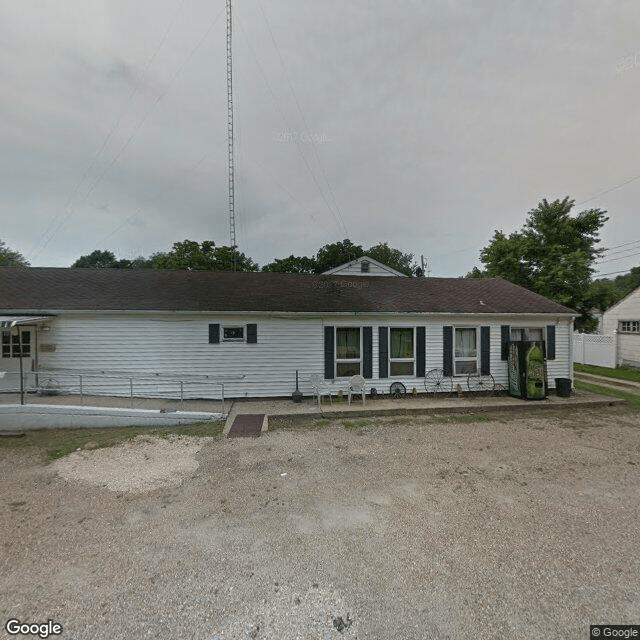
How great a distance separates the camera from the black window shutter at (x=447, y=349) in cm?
1028

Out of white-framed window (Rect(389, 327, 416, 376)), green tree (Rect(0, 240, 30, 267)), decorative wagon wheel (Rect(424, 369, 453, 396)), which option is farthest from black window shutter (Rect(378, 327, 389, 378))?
green tree (Rect(0, 240, 30, 267))

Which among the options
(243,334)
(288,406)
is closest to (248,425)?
(288,406)

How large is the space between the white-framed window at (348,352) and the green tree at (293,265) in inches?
1099

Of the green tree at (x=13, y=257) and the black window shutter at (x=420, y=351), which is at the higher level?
the green tree at (x=13, y=257)

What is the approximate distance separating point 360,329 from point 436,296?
3578mm

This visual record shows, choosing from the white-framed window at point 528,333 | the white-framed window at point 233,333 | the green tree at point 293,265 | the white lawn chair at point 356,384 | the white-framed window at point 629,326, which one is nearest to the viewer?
the white lawn chair at point 356,384

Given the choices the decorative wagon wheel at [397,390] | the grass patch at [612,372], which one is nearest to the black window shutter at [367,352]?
the decorative wagon wheel at [397,390]

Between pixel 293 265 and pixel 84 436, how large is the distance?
3297 cm

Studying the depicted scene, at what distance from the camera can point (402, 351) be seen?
33.5ft

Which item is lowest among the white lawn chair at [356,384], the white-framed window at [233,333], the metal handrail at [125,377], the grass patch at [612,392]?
the grass patch at [612,392]

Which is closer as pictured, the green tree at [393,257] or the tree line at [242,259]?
the tree line at [242,259]

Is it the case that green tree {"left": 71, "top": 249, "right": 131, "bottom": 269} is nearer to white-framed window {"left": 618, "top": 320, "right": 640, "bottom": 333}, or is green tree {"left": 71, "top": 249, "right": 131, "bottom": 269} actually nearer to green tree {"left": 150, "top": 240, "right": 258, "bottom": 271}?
green tree {"left": 150, "top": 240, "right": 258, "bottom": 271}

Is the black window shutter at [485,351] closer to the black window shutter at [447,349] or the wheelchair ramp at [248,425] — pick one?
the black window shutter at [447,349]

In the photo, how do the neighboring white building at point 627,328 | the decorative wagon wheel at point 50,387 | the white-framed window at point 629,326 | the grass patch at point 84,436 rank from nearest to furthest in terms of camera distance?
the grass patch at point 84,436
the decorative wagon wheel at point 50,387
the neighboring white building at point 627,328
the white-framed window at point 629,326
